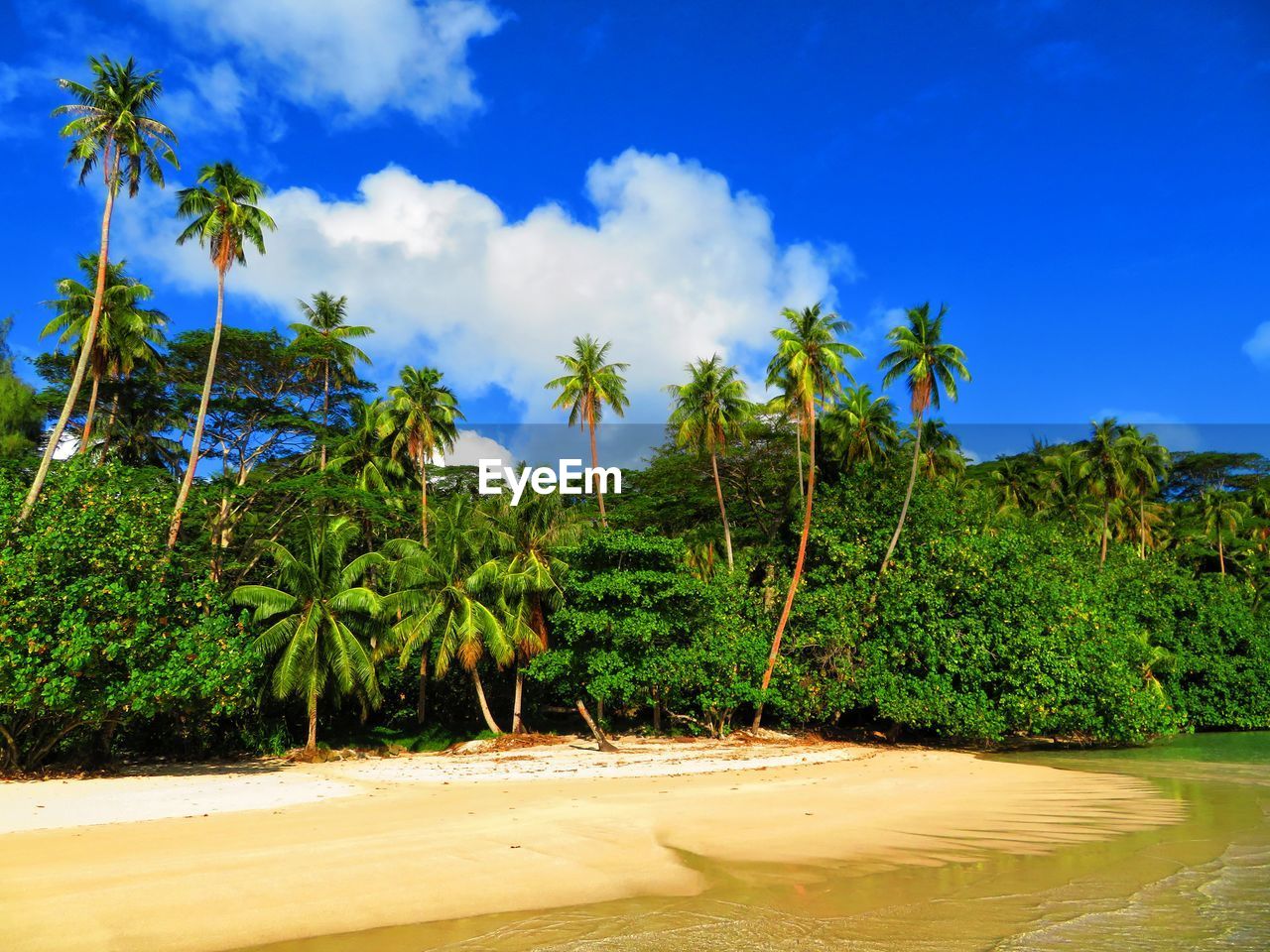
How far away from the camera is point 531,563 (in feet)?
90.3

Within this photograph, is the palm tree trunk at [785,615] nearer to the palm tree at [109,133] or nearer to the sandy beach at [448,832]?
the sandy beach at [448,832]

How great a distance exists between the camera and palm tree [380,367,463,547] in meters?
34.7

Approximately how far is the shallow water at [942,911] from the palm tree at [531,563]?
16.8 meters

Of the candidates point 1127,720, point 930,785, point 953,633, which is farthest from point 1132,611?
point 930,785

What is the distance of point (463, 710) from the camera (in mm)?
33406

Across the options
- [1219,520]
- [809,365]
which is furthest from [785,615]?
[1219,520]

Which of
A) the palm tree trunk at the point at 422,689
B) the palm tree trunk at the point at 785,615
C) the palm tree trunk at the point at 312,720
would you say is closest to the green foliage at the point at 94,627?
the palm tree trunk at the point at 312,720

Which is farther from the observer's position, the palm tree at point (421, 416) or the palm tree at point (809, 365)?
the palm tree at point (421, 416)

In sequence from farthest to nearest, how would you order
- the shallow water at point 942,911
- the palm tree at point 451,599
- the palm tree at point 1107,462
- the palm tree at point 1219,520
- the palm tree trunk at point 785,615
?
1. the palm tree at point 1219,520
2. the palm tree at point 1107,462
3. the palm tree at point 451,599
4. the palm tree trunk at point 785,615
5. the shallow water at point 942,911

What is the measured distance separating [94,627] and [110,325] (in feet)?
38.5

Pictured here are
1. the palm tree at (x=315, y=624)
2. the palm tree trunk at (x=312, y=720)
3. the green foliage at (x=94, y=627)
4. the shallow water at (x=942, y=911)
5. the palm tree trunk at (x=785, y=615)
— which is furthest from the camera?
the palm tree trunk at (x=785, y=615)

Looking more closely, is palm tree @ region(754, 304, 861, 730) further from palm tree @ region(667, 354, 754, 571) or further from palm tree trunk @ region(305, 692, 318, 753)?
palm tree trunk @ region(305, 692, 318, 753)

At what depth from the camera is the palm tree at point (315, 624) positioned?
2380 centimetres

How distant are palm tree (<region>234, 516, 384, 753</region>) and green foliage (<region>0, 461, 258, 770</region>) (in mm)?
3517
